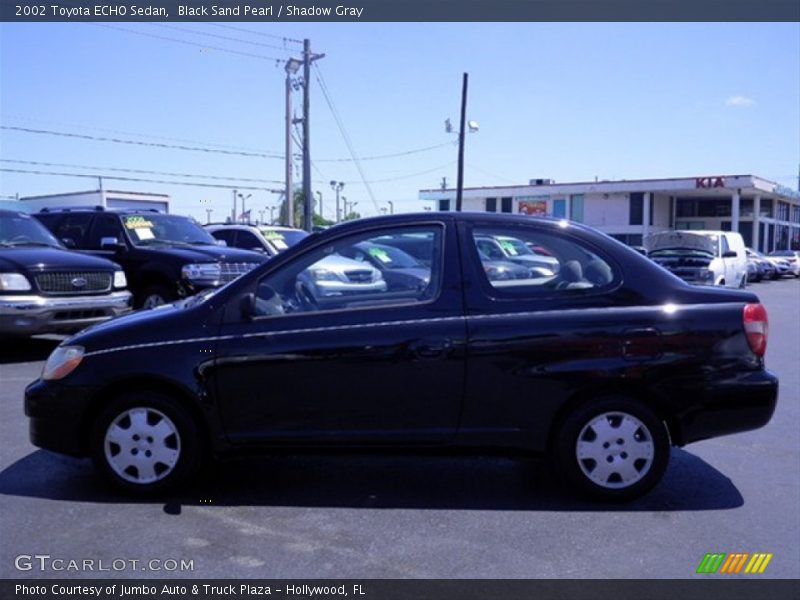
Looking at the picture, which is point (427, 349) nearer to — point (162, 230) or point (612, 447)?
point (612, 447)

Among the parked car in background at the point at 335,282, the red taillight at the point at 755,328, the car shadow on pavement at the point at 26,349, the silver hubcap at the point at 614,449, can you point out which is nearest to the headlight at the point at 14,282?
the car shadow on pavement at the point at 26,349

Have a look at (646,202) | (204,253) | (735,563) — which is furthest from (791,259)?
(735,563)

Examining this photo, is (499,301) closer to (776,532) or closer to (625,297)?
(625,297)

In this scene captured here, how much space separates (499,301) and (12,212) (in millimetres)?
8094

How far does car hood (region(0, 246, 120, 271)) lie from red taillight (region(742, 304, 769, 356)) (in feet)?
24.4

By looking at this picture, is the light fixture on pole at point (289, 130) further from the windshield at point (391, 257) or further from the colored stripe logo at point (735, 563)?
the colored stripe logo at point (735, 563)

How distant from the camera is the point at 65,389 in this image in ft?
15.0

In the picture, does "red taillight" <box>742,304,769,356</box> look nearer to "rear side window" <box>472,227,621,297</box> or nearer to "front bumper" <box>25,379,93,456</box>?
"rear side window" <box>472,227,621,297</box>

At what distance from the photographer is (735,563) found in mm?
3854

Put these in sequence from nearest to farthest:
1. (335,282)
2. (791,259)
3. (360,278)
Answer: (335,282) → (360,278) → (791,259)

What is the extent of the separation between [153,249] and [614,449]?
27.5 ft
